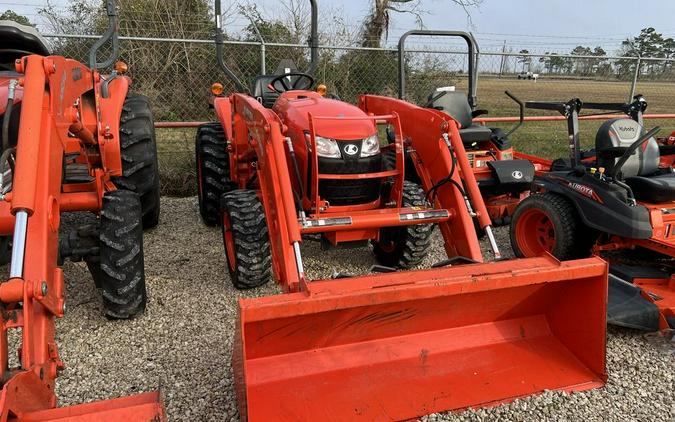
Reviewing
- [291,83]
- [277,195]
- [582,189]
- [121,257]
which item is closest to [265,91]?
[291,83]

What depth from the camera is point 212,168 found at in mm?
5078

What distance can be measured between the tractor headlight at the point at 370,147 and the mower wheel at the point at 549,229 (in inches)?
68.0

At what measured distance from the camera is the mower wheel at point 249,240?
11.9 feet

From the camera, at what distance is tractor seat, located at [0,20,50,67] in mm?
3901

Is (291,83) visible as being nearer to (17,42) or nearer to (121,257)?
(17,42)

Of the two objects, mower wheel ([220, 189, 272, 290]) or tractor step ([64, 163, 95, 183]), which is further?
tractor step ([64, 163, 95, 183])

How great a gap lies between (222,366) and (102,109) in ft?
6.93

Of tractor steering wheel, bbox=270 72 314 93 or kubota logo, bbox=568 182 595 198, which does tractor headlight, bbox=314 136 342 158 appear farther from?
kubota logo, bbox=568 182 595 198

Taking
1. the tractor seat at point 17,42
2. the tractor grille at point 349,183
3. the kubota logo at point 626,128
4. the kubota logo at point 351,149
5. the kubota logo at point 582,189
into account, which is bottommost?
the kubota logo at point 582,189

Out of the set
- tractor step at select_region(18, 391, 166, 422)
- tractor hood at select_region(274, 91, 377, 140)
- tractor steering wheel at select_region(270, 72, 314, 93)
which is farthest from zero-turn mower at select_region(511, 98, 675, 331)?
tractor step at select_region(18, 391, 166, 422)

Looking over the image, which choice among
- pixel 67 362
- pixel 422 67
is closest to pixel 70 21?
pixel 422 67

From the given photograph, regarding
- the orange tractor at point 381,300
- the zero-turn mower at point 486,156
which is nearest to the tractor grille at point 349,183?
the orange tractor at point 381,300

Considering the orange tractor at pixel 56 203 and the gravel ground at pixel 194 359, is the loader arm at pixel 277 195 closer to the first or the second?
the gravel ground at pixel 194 359

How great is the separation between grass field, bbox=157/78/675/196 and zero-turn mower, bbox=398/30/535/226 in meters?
3.31
